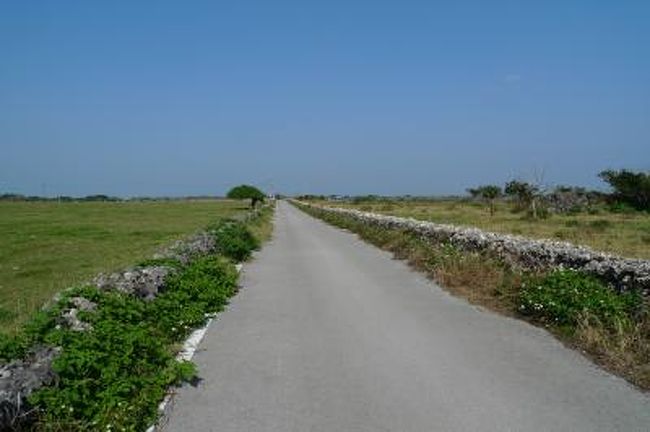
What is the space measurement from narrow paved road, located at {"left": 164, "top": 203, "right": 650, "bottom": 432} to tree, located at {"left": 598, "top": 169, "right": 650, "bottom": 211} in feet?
195

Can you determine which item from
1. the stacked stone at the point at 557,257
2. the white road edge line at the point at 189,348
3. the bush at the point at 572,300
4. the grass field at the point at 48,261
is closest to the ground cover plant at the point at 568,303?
the bush at the point at 572,300

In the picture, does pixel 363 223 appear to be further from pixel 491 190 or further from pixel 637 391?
pixel 491 190

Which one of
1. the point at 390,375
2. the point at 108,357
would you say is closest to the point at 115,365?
the point at 108,357

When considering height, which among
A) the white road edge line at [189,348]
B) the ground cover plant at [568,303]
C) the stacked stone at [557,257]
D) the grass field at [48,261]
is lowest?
the grass field at [48,261]

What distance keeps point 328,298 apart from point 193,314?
3.30 meters

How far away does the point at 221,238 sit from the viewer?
22.1m

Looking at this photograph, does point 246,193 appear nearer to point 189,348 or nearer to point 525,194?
point 525,194

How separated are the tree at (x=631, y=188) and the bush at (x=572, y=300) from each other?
58.1 metres

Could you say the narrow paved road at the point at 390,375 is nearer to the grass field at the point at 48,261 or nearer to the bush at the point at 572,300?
the bush at the point at 572,300

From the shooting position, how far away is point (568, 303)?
10.0m

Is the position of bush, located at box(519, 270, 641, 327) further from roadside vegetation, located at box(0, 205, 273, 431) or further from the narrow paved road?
roadside vegetation, located at box(0, 205, 273, 431)

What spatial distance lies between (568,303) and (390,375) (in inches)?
153

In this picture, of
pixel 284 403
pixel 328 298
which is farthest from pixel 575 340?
pixel 328 298

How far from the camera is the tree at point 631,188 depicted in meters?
65.2
